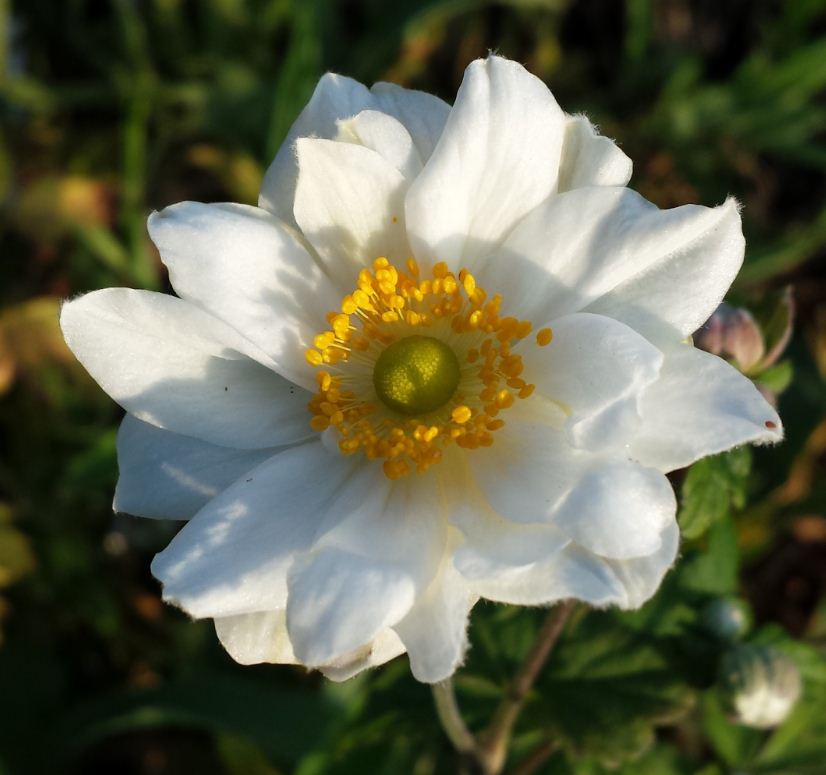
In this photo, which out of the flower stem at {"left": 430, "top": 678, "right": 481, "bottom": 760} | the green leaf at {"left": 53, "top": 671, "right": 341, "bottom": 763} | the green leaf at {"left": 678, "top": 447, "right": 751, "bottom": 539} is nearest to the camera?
the green leaf at {"left": 678, "top": 447, "right": 751, "bottom": 539}

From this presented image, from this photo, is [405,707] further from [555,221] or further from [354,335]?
[555,221]

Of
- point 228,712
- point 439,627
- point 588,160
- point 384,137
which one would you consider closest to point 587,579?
point 439,627

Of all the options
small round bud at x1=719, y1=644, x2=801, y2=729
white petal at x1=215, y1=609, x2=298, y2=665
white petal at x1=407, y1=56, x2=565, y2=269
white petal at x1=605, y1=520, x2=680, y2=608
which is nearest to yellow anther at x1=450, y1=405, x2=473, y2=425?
white petal at x1=407, y1=56, x2=565, y2=269

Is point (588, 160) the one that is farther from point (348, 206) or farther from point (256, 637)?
point (256, 637)

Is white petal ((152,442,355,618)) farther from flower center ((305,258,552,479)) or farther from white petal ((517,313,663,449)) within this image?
white petal ((517,313,663,449))

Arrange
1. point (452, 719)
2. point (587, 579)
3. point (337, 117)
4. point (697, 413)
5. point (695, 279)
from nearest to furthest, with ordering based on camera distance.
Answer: point (587, 579) < point (697, 413) < point (695, 279) < point (337, 117) < point (452, 719)

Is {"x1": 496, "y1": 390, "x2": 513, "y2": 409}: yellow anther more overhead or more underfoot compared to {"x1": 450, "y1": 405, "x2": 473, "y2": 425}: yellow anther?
more overhead
